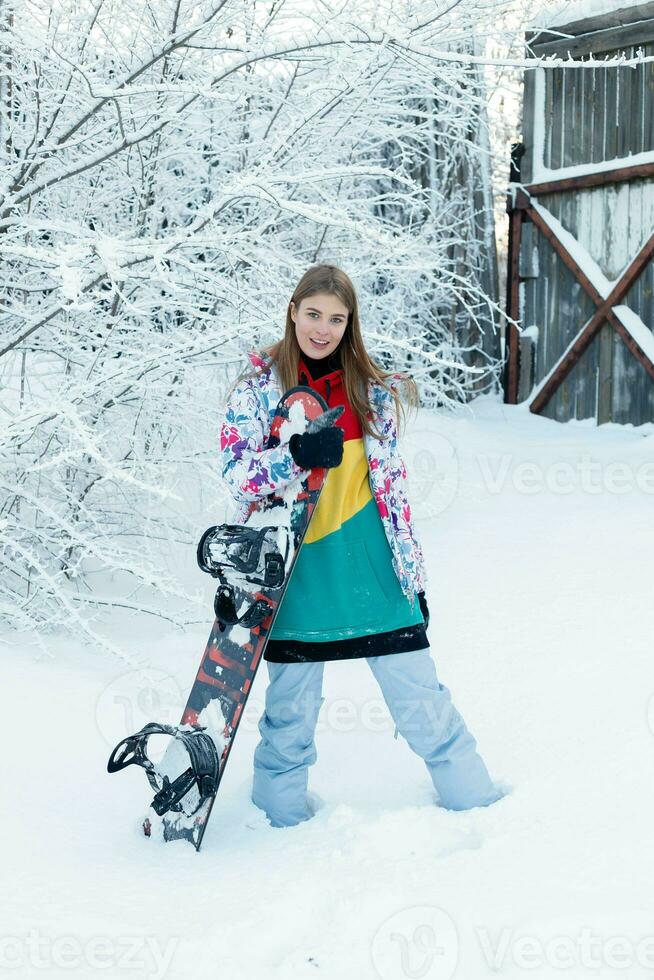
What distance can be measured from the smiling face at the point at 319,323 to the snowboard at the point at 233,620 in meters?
0.18

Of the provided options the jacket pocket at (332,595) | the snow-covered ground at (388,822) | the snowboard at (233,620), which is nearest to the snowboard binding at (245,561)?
the snowboard at (233,620)

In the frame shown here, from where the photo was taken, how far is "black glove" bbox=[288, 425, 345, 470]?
2459 millimetres

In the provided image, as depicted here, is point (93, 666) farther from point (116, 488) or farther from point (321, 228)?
point (321, 228)

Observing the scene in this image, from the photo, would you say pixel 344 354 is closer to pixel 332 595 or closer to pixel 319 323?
pixel 319 323

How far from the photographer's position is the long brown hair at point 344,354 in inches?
105

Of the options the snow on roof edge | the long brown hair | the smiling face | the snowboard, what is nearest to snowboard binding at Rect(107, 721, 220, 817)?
the snowboard

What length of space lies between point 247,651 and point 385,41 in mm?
1768

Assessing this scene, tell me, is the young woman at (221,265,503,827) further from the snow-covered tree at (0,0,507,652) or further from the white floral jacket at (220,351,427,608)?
the snow-covered tree at (0,0,507,652)

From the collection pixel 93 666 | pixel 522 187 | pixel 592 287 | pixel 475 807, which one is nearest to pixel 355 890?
pixel 475 807

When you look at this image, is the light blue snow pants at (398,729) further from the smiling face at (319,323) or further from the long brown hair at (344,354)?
the smiling face at (319,323)

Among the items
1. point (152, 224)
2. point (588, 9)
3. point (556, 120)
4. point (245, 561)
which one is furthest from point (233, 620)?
point (588, 9)

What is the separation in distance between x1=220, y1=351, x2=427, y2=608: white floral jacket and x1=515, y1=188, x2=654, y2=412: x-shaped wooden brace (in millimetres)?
4743

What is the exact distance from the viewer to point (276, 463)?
254 centimetres

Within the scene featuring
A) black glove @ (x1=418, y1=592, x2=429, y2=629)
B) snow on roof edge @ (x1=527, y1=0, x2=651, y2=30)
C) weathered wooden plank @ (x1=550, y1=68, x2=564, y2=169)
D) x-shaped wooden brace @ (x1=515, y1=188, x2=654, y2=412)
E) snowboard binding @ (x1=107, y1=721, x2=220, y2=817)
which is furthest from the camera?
weathered wooden plank @ (x1=550, y1=68, x2=564, y2=169)
